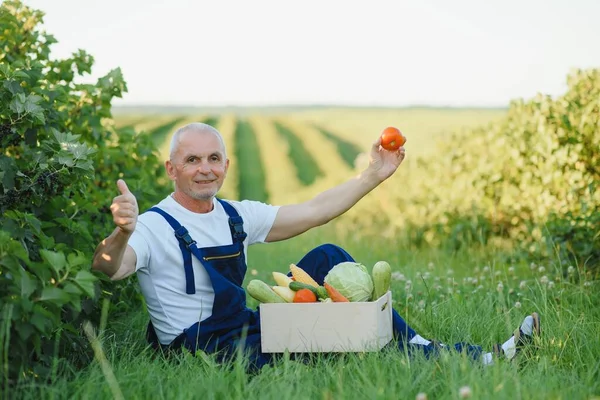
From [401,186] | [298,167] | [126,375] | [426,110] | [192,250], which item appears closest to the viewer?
[126,375]

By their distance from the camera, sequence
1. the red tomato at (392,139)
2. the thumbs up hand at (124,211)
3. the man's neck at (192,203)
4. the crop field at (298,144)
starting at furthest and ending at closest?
1. the crop field at (298,144)
2. the red tomato at (392,139)
3. the man's neck at (192,203)
4. the thumbs up hand at (124,211)

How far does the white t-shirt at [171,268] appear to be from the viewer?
362cm

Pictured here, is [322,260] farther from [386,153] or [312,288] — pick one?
[386,153]

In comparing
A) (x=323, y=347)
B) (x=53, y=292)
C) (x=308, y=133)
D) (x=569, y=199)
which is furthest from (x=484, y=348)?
(x=308, y=133)

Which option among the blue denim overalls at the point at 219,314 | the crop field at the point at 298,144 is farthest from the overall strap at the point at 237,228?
the crop field at the point at 298,144

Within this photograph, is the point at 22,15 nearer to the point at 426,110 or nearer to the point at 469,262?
the point at 469,262

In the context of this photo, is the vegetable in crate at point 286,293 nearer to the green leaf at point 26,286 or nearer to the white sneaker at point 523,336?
the white sneaker at point 523,336

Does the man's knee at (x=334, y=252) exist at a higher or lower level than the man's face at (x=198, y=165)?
lower

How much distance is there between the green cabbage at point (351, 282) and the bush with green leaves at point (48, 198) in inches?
41.4

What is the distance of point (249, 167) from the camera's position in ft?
93.3

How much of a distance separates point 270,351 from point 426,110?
168 feet

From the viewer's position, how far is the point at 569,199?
6.48 meters

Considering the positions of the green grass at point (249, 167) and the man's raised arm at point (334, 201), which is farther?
the green grass at point (249, 167)

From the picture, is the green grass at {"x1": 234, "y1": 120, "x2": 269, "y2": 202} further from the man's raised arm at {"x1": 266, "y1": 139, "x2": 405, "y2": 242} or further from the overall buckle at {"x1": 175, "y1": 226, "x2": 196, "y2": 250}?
the overall buckle at {"x1": 175, "y1": 226, "x2": 196, "y2": 250}
